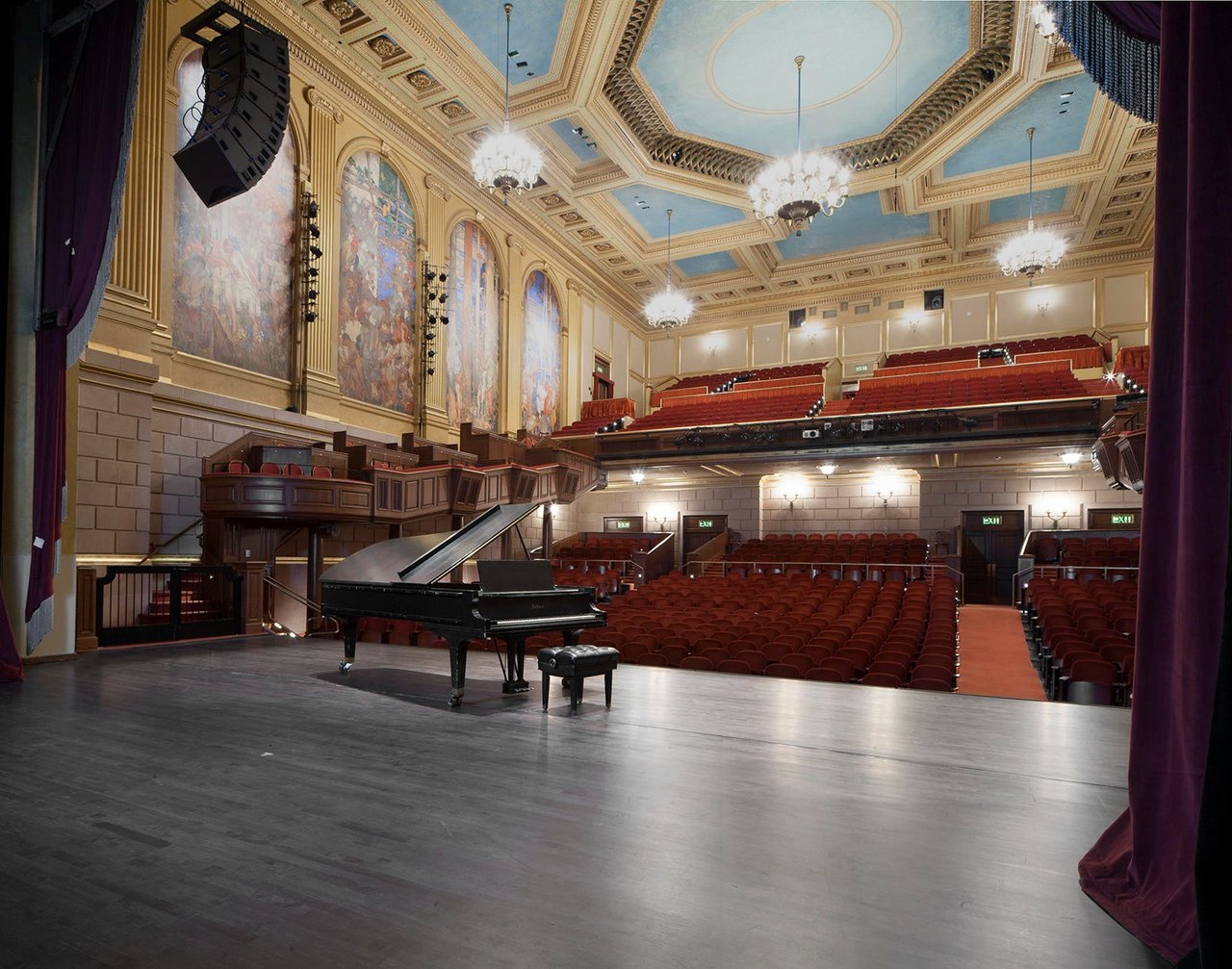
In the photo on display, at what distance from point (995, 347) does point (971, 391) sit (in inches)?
111

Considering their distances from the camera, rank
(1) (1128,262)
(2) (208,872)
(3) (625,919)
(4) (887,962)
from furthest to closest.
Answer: (1) (1128,262)
(2) (208,872)
(3) (625,919)
(4) (887,962)

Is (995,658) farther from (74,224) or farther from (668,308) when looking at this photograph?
(668,308)

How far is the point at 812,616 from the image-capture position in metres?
6.75

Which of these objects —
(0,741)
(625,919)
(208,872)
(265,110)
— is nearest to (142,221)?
(265,110)

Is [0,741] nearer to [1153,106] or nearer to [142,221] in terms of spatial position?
[1153,106]

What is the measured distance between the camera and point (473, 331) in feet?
39.4

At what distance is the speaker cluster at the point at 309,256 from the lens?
865cm

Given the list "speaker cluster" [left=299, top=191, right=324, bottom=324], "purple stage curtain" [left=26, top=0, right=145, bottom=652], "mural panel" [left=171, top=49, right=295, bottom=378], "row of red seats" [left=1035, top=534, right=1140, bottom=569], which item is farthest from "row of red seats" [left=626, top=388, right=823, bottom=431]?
"purple stage curtain" [left=26, top=0, right=145, bottom=652]

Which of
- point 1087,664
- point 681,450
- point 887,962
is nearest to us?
point 887,962

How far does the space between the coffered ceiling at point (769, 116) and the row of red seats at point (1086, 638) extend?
6.87 m

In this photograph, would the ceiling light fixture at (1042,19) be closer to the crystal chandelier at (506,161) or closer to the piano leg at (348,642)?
the crystal chandelier at (506,161)

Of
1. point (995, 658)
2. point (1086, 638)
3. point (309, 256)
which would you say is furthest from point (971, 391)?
point (309, 256)

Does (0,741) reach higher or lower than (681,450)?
lower

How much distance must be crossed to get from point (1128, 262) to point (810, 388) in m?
6.77
